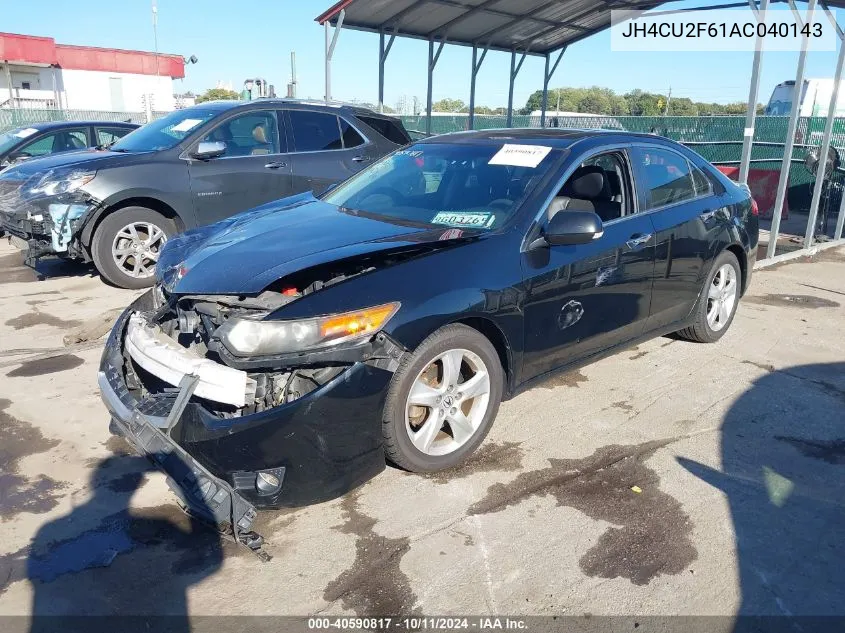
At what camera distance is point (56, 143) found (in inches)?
399

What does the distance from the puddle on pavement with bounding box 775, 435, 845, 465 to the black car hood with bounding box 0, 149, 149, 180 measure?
5.95m

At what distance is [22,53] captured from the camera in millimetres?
37281

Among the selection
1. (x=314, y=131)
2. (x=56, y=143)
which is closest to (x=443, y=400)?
(x=314, y=131)

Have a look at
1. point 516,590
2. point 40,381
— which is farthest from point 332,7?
point 516,590

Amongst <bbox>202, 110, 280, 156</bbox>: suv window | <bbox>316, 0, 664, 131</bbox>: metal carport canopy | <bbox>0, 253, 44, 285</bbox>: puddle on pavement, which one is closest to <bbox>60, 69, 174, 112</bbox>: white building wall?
<bbox>316, 0, 664, 131</bbox>: metal carport canopy

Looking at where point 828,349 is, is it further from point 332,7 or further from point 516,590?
point 332,7

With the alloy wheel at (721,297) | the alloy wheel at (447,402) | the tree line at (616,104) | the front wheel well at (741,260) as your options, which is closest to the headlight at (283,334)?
the alloy wheel at (447,402)

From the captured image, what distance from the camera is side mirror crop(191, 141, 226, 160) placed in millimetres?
6516

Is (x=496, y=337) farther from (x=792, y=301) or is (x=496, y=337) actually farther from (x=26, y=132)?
(x=26, y=132)

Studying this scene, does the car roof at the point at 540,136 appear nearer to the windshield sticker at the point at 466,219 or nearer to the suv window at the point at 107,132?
the windshield sticker at the point at 466,219

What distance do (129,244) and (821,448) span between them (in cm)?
590

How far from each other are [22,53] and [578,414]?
43.0 m

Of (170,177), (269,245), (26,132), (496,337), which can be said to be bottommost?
(496,337)

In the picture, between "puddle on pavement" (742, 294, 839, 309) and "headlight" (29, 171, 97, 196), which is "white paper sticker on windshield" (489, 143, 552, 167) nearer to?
"puddle on pavement" (742, 294, 839, 309)
